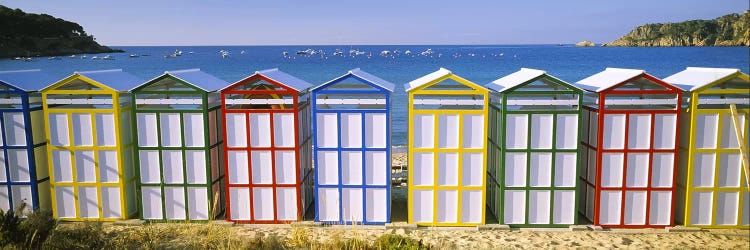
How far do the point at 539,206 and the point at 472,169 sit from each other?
1.33 meters

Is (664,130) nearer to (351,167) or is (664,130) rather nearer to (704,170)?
(704,170)

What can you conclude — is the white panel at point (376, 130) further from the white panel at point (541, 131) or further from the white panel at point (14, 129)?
the white panel at point (14, 129)

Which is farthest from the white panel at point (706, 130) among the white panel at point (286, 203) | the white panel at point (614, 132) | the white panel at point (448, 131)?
the white panel at point (286, 203)

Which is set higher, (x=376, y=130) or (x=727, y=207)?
Result: (x=376, y=130)

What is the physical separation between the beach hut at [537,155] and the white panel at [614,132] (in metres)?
0.48

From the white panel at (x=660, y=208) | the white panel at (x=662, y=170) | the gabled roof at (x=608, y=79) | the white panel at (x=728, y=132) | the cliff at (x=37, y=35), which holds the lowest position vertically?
the white panel at (x=660, y=208)

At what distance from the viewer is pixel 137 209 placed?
408 inches

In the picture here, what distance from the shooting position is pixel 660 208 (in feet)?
30.9

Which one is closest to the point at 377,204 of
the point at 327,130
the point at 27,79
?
the point at 327,130

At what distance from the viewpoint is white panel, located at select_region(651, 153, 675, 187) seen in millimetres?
9227

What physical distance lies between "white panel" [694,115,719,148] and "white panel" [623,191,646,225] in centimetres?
123

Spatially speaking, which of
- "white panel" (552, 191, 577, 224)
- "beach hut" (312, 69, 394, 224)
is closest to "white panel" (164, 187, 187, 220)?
"beach hut" (312, 69, 394, 224)

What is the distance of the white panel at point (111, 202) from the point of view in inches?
387

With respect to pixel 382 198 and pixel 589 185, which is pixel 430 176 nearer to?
pixel 382 198
